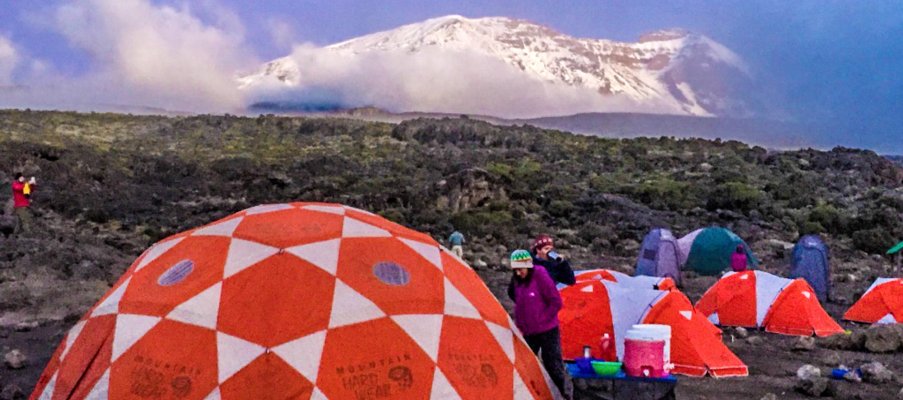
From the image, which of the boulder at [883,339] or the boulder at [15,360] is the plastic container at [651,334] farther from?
the boulder at [15,360]

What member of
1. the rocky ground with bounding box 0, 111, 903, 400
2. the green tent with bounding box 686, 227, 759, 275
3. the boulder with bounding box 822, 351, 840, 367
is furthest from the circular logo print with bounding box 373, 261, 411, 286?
the green tent with bounding box 686, 227, 759, 275

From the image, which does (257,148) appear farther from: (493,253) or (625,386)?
(625,386)

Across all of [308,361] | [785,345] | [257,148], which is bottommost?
[785,345]

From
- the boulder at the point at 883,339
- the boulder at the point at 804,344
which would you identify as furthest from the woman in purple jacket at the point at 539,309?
the boulder at the point at 883,339

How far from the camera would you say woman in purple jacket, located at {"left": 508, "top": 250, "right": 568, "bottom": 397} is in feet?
26.1

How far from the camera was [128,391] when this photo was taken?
6.54 meters

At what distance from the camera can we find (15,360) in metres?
10.2

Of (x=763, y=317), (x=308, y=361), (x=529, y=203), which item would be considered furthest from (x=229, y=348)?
(x=529, y=203)

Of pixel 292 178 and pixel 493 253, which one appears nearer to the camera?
pixel 493 253

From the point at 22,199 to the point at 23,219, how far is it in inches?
44.2

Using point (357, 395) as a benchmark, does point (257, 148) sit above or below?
above

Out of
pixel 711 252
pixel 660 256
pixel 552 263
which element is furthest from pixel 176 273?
pixel 711 252

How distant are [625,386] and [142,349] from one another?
3.50 metres

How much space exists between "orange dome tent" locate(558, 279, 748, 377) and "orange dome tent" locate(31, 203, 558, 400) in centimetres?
343
